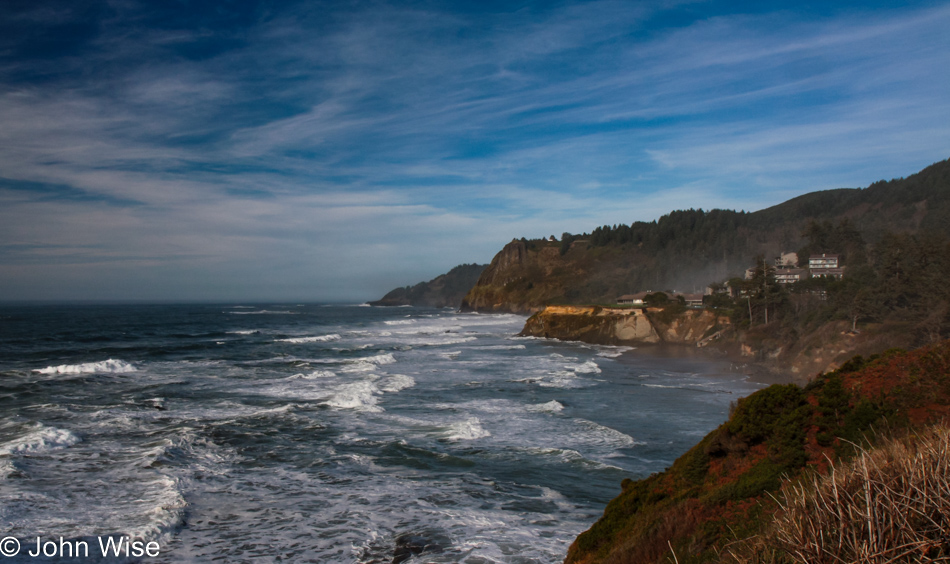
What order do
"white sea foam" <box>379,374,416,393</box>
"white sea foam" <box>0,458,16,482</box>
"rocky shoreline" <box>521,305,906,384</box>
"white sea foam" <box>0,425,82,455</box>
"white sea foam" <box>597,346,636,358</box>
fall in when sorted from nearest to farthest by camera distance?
"white sea foam" <box>0,458,16,482</box> → "white sea foam" <box>0,425,82,455</box> → "white sea foam" <box>379,374,416,393</box> → "rocky shoreline" <box>521,305,906,384</box> → "white sea foam" <box>597,346,636,358</box>

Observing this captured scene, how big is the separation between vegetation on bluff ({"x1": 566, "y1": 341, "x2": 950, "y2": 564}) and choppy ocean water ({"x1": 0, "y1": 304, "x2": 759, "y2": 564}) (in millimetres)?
2293

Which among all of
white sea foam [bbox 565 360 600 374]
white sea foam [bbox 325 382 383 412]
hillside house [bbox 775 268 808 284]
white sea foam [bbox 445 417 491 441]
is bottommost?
white sea foam [bbox 565 360 600 374]

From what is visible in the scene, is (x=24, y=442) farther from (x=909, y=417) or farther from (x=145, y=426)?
(x=909, y=417)

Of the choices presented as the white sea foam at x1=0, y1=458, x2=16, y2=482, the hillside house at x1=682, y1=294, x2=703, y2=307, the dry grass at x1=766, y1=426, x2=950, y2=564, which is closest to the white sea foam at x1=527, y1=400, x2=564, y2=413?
the white sea foam at x1=0, y1=458, x2=16, y2=482

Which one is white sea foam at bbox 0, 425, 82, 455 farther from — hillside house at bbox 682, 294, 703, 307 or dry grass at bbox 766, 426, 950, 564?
hillside house at bbox 682, 294, 703, 307

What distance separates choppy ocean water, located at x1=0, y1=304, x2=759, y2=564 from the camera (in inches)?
→ 447

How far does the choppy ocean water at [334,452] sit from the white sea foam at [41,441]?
10 cm

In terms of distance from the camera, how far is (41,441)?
17.5 metres

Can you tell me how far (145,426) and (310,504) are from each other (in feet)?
35.5

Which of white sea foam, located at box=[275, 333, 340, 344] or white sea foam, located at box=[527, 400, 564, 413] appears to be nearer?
white sea foam, located at box=[527, 400, 564, 413]

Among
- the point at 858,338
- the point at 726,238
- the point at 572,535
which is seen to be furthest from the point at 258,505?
the point at 726,238

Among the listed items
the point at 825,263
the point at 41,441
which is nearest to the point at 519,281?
the point at 825,263

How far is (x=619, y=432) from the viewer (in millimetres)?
20188

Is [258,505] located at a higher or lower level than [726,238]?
lower
